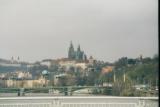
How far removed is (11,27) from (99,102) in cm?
119

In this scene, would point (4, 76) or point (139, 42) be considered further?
point (4, 76)

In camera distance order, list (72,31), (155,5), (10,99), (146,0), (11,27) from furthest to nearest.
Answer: (72,31)
(11,27)
(10,99)
(146,0)
(155,5)

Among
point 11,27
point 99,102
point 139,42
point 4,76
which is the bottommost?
point 99,102

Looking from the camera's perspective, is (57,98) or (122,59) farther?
(122,59)

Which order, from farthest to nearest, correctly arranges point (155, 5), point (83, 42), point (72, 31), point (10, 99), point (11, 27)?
point (83, 42) → point (72, 31) → point (11, 27) → point (10, 99) → point (155, 5)

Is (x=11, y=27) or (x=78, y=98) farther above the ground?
(x=11, y=27)

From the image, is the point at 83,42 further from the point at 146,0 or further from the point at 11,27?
the point at 146,0

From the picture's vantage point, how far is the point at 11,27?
9.09 feet

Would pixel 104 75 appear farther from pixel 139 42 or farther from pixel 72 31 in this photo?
pixel 139 42

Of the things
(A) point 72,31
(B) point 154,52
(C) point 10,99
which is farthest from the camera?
(A) point 72,31

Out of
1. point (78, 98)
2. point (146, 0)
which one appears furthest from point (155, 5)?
point (78, 98)

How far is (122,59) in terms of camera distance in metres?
3.47

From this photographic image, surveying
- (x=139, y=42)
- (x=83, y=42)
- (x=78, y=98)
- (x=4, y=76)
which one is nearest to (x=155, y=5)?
(x=139, y=42)

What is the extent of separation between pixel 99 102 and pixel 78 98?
0.76 feet
